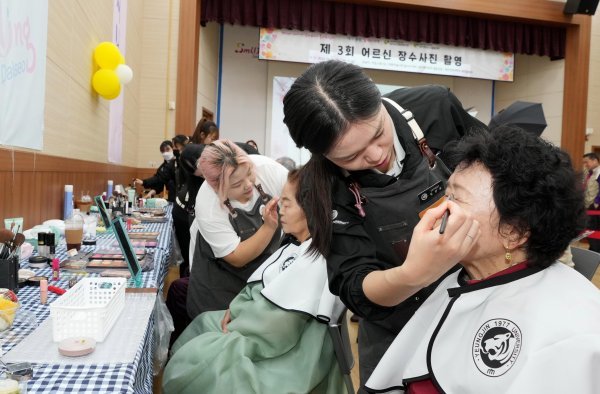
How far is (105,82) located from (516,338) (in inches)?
158

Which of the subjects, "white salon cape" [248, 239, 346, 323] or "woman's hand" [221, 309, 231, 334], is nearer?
"white salon cape" [248, 239, 346, 323]

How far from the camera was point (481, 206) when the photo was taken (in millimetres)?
1072

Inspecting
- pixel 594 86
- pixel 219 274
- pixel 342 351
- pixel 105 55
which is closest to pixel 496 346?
pixel 342 351

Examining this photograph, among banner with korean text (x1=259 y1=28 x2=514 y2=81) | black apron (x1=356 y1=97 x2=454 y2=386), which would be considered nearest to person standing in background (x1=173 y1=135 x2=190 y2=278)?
black apron (x1=356 y1=97 x2=454 y2=386)

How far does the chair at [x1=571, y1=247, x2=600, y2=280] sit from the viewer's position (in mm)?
1838

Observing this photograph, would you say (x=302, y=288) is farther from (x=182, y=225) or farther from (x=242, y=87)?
(x=242, y=87)

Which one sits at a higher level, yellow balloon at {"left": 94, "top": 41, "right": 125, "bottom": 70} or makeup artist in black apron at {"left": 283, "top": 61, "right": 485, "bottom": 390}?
yellow balloon at {"left": 94, "top": 41, "right": 125, "bottom": 70}

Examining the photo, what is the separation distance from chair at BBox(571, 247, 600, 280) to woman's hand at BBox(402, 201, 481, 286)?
1189mm

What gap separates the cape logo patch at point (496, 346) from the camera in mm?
936

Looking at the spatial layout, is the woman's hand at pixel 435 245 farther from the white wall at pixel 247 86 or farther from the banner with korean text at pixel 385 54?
the white wall at pixel 247 86

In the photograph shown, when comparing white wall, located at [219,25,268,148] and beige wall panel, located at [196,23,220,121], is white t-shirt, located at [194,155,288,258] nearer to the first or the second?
beige wall panel, located at [196,23,220,121]

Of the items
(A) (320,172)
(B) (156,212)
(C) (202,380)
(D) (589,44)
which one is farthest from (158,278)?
(D) (589,44)

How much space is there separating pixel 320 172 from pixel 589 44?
30.0ft

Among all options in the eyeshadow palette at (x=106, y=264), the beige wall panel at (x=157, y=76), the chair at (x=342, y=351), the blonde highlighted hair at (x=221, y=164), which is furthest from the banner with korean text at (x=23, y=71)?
the beige wall panel at (x=157, y=76)
